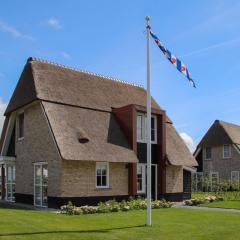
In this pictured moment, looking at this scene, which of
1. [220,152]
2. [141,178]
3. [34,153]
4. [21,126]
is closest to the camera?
[34,153]

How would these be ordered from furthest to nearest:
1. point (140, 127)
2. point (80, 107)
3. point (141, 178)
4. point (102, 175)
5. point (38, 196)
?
point (140, 127) < point (141, 178) < point (80, 107) < point (38, 196) < point (102, 175)

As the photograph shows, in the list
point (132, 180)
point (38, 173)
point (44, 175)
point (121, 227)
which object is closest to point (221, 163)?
point (132, 180)

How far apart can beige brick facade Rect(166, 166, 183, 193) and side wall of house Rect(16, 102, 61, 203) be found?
794 cm

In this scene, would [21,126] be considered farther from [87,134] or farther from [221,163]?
[221,163]

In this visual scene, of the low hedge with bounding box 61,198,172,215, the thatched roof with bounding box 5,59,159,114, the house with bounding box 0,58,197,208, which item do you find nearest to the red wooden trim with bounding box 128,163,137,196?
the house with bounding box 0,58,197,208

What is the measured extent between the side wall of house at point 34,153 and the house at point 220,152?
25.8 meters

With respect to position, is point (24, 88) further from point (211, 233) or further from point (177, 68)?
point (211, 233)

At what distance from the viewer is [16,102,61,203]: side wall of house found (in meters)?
22.6

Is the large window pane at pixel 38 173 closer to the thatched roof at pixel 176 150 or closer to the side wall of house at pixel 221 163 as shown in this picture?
the thatched roof at pixel 176 150

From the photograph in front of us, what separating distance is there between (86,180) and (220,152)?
29169 mm

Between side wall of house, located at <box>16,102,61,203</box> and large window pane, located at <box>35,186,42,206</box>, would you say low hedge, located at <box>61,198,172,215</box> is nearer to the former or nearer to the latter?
side wall of house, located at <box>16,102,61,203</box>

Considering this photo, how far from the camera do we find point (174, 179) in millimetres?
28219

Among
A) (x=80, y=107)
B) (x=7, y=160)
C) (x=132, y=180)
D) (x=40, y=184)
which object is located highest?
(x=80, y=107)

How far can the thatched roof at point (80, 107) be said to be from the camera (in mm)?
22792
